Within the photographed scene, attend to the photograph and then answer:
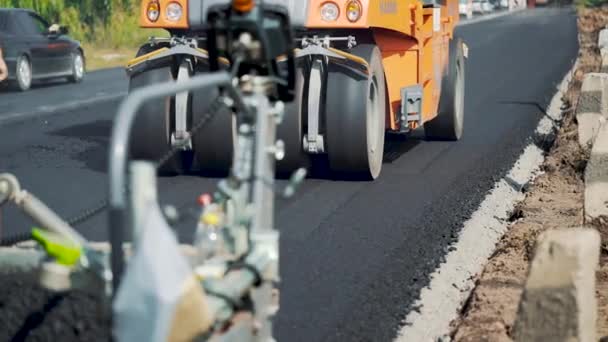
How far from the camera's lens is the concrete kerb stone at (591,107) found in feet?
40.4

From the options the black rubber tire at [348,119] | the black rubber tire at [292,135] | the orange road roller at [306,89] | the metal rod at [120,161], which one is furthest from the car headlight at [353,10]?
the metal rod at [120,161]

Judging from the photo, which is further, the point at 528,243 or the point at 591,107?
the point at 591,107

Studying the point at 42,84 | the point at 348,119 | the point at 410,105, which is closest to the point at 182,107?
the point at 348,119

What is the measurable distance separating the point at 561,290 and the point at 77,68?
2190cm

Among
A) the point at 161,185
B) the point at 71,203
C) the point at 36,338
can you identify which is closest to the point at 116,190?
the point at 36,338

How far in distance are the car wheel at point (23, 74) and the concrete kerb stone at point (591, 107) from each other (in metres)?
12.9

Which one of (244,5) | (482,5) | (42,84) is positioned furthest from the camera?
(482,5)

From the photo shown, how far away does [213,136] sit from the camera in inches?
429

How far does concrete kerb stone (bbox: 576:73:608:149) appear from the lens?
40.4ft

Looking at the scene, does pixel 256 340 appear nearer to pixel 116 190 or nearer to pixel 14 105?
pixel 116 190

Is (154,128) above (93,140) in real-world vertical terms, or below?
above

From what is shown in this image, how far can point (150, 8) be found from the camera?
1137cm

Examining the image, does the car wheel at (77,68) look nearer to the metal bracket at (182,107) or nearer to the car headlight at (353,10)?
the metal bracket at (182,107)

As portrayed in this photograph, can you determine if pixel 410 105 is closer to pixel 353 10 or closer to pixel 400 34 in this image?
pixel 400 34
